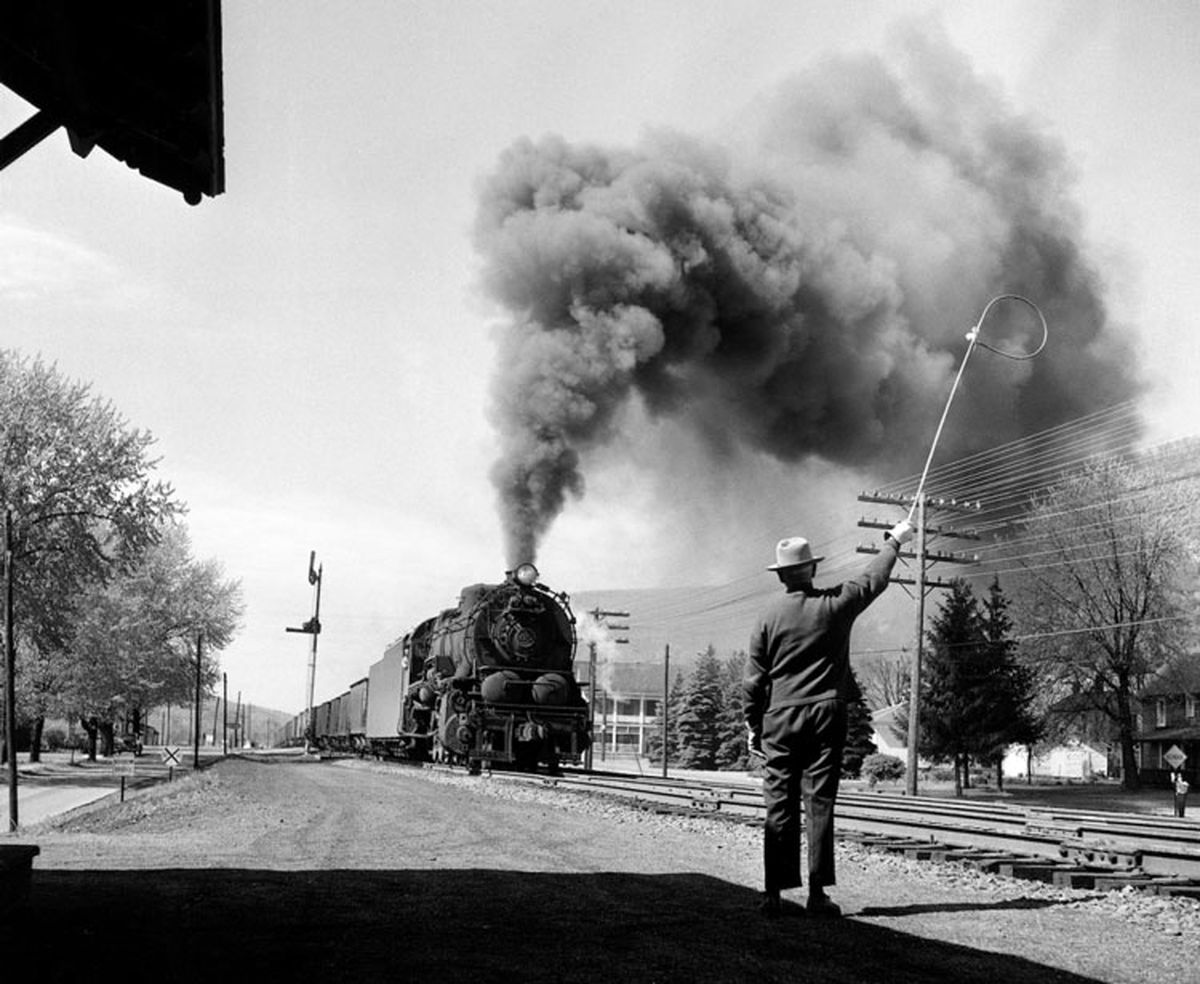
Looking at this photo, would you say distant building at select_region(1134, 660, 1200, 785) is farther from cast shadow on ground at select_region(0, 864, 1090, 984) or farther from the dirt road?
cast shadow on ground at select_region(0, 864, 1090, 984)

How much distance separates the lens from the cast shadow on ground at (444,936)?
431 cm

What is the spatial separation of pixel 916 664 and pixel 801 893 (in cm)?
2935

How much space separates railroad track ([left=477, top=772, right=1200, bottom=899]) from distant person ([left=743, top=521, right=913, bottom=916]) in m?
2.43

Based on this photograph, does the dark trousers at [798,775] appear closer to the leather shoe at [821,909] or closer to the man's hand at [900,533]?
the leather shoe at [821,909]

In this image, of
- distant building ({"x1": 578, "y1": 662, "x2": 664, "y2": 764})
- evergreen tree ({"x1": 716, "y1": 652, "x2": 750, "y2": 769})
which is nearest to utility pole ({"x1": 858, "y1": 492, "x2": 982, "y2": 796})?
evergreen tree ({"x1": 716, "y1": 652, "x2": 750, "y2": 769})

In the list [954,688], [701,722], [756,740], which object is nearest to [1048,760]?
[701,722]

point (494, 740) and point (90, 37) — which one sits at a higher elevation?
point (90, 37)

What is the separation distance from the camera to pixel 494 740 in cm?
2381

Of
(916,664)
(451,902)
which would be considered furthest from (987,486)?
(451,902)

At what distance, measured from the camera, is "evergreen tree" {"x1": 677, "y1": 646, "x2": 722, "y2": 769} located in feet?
246

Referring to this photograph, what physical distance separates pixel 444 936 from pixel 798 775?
204 centimetres

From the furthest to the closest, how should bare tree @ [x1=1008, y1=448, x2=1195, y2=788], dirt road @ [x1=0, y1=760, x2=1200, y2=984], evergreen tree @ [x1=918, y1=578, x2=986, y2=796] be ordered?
bare tree @ [x1=1008, y1=448, x2=1195, y2=788] → evergreen tree @ [x1=918, y1=578, x2=986, y2=796] → dirt road @ [x1=0, y1=760, x2=1200, y2=984]

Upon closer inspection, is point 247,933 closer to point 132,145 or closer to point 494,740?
point 132,145

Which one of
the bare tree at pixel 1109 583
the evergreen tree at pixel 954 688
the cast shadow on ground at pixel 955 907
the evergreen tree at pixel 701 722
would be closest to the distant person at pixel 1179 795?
the evergreen tree at pixel 954 688
